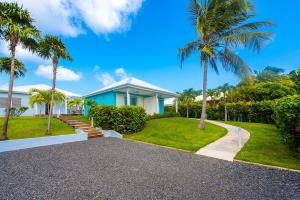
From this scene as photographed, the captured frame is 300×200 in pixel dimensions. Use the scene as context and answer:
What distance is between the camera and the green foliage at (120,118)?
1167 cm

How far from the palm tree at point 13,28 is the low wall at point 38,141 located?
0.76 m

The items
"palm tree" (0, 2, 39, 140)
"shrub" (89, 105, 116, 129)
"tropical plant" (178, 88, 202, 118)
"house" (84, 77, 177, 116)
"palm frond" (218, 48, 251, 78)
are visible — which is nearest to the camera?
"palm tree" (0, 2, 39, 140)

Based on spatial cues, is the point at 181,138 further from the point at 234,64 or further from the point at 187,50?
the point at 187,50

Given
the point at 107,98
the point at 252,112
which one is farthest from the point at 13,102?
the point at 252,112

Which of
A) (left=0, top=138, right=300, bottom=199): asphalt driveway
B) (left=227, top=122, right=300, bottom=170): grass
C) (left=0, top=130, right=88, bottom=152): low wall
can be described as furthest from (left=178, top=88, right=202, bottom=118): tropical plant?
(left=0, top=138, right=300, bottom=199): asphalt driveway

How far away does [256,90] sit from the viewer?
21672mm

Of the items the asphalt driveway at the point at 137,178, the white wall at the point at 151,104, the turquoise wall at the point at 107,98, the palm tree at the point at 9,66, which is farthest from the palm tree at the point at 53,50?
the white wall at the point at 151,104

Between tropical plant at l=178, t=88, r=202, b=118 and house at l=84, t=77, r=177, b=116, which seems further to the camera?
tropical plant at l=178, t=88, r=202, b=118

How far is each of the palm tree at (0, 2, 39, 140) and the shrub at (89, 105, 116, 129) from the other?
5380mm

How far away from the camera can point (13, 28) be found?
7609 millimetres

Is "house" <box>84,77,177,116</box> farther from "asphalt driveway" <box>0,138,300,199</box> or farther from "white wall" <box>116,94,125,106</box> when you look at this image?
"asphalt driveway" <box>0,138,300,199</box>

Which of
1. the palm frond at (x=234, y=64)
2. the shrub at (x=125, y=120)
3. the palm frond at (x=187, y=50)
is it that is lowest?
the shrub at (x=125, y=120)

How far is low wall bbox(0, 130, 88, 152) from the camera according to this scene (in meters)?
7.45

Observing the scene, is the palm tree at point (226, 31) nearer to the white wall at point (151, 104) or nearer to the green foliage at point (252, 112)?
the white wall at point (151, 104)
